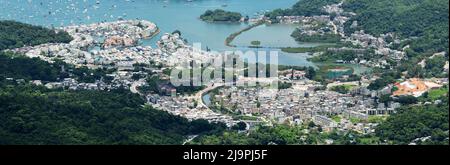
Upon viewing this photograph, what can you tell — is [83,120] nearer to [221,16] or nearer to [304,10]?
[221,16]

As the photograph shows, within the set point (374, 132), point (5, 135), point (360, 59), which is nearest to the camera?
point (5, 135)

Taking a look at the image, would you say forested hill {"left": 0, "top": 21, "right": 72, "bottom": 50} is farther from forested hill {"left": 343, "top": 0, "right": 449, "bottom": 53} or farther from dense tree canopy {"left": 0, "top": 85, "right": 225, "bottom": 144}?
dense tree canopy {"left": 0, "top": 85, "right": 225, "bottom": 144}

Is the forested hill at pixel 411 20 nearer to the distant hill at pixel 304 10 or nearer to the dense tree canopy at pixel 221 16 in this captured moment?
the distant hill at pixel 304 10

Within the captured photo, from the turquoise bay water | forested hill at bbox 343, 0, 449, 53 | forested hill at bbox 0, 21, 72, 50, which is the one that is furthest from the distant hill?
forested hill at bbox 0, 21, 72, 50

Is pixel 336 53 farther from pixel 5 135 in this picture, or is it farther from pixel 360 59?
pixel 5 135

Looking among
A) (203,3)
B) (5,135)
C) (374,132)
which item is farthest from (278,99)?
Result: (203,3)
